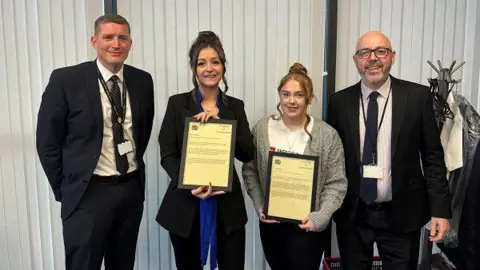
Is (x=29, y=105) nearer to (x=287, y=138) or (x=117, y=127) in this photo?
(x=117, y=127)

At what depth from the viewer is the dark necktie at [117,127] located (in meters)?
2.10

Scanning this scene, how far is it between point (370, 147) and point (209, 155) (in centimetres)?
77

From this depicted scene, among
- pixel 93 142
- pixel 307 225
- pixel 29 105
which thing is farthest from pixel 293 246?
pixel 29 105

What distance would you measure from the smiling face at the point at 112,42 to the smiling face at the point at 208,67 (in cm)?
39

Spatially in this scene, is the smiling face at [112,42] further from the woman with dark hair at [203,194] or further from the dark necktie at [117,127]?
the woman with dark hair at [203,194]

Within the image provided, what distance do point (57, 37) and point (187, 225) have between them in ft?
5.15

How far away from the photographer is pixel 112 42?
2.04 meters

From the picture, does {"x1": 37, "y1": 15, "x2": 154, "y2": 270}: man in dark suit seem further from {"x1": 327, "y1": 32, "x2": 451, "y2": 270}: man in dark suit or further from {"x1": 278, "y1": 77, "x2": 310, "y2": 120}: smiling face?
{"x1": 327, "y1": 32, "x2": 451, "y2": 270}: man in dark suit

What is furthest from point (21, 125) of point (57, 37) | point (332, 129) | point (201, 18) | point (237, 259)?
point (332, 129)

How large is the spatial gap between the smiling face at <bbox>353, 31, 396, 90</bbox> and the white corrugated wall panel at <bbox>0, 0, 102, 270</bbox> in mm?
1704

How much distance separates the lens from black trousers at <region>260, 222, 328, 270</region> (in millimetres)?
2094

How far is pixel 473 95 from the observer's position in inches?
118

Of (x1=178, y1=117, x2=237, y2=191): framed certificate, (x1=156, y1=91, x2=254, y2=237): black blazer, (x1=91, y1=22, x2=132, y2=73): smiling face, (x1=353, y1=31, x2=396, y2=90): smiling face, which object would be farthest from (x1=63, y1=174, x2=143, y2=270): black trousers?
(x1=353, y1=31, x2=396, y2=90): smiling face

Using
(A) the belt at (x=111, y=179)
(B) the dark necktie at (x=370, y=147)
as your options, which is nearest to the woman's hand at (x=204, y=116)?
(A) the belt at (x=111, y=179)
